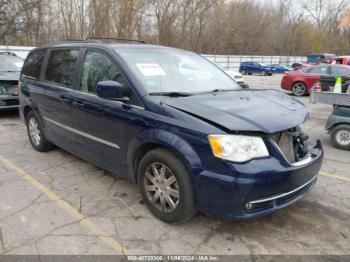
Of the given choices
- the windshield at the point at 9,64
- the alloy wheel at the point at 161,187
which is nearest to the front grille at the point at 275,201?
the alloy wheel at the point at 161,187

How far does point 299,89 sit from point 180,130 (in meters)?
12.7

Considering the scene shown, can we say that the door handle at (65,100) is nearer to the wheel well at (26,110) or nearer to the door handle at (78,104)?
the door handle at (78,104)

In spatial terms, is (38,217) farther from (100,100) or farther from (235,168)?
(235,168)

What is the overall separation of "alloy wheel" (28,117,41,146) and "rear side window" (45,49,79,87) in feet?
3.12

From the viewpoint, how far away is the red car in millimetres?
13381

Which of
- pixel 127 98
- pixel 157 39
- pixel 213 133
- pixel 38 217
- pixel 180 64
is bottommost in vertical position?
pixel 38 217

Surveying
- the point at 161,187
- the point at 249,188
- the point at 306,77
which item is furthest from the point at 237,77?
the point at 249,188

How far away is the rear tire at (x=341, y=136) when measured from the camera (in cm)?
588

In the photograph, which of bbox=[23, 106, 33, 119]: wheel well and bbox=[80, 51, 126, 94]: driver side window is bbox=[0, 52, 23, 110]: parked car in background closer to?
bbox=[23, 106, 33, 119]: wheel well

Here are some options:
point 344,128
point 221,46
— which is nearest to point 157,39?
point 221,46

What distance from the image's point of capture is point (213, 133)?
2.70m

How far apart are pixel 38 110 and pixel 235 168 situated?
3.66m

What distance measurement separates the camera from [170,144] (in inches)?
115

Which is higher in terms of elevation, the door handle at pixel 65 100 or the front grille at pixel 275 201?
the door handle at pixel 65 100
